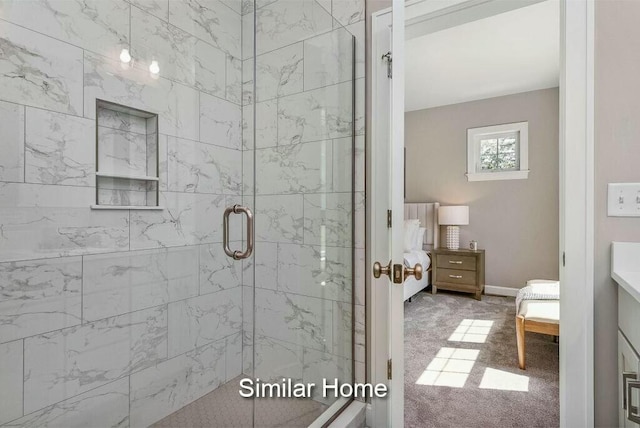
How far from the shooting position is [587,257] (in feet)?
4.33

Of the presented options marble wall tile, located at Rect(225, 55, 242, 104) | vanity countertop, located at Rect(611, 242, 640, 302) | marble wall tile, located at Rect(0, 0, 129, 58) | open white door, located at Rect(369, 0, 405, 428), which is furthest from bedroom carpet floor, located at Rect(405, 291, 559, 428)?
marble wall tile, located at Rect(0, 0, 129, 58)

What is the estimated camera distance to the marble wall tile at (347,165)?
177 cm

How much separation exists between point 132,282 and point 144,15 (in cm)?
126

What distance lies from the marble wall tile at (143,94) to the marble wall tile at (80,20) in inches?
2.6

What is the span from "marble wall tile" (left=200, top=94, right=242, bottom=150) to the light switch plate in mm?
1695

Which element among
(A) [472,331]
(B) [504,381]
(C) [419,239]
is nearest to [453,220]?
(C) [419,239]

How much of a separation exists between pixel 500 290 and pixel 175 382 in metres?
4.28

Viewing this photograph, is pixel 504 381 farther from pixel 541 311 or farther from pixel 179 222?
pixel 179 222

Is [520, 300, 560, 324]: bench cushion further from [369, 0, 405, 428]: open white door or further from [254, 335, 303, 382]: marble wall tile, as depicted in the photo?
[254, 335, 303, 382]: marble wall tile

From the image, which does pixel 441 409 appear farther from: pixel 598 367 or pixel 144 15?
pixel 144 15

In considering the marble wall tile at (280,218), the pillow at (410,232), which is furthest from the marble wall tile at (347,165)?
the pillow at (410,232)

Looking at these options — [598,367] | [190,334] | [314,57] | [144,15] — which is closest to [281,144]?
[314,57]

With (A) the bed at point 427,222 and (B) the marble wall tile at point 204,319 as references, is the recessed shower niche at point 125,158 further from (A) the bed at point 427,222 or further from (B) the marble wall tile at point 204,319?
(A) the bed at point 427,222

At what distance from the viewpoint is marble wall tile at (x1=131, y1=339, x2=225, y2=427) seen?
162 cm
